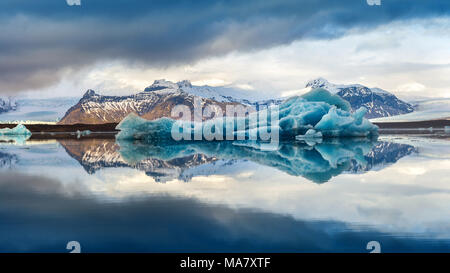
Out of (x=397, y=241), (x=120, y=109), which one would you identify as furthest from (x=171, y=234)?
(x=120, y=109)

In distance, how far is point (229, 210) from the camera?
361 centimetres

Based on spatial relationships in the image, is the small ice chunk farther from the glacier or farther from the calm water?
the calm water

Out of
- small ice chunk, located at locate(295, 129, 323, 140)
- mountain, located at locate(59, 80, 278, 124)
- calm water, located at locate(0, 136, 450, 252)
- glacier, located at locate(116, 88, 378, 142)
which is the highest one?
mountain, located at locate(59, 80, 278, 124)

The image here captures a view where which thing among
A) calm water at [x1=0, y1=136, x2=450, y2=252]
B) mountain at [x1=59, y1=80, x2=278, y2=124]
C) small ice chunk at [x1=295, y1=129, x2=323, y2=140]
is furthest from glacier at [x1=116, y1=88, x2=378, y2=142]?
mountain at [x1=59, y1=80, x2=278, y2=124]

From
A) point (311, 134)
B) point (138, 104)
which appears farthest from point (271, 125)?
point (138, 104)

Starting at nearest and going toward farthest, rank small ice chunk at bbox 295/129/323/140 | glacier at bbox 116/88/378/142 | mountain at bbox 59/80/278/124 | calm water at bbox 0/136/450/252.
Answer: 1. calm water at bbox 0/136/450/252
2. small ice chunk at bbox 295/129/323/140
3. glacier at bbox 116/88/378/142
4. mountain at bbox 59/80/278/124

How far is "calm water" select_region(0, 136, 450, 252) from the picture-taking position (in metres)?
2.81

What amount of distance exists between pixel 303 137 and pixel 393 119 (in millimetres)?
36735

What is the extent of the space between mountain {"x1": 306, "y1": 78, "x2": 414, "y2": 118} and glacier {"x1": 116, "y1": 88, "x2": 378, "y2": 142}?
488ft

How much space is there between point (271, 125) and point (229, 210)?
12503 millimetres

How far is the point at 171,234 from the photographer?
9.73 feet

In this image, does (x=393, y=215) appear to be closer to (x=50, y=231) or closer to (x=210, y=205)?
(x=210, y=205)
